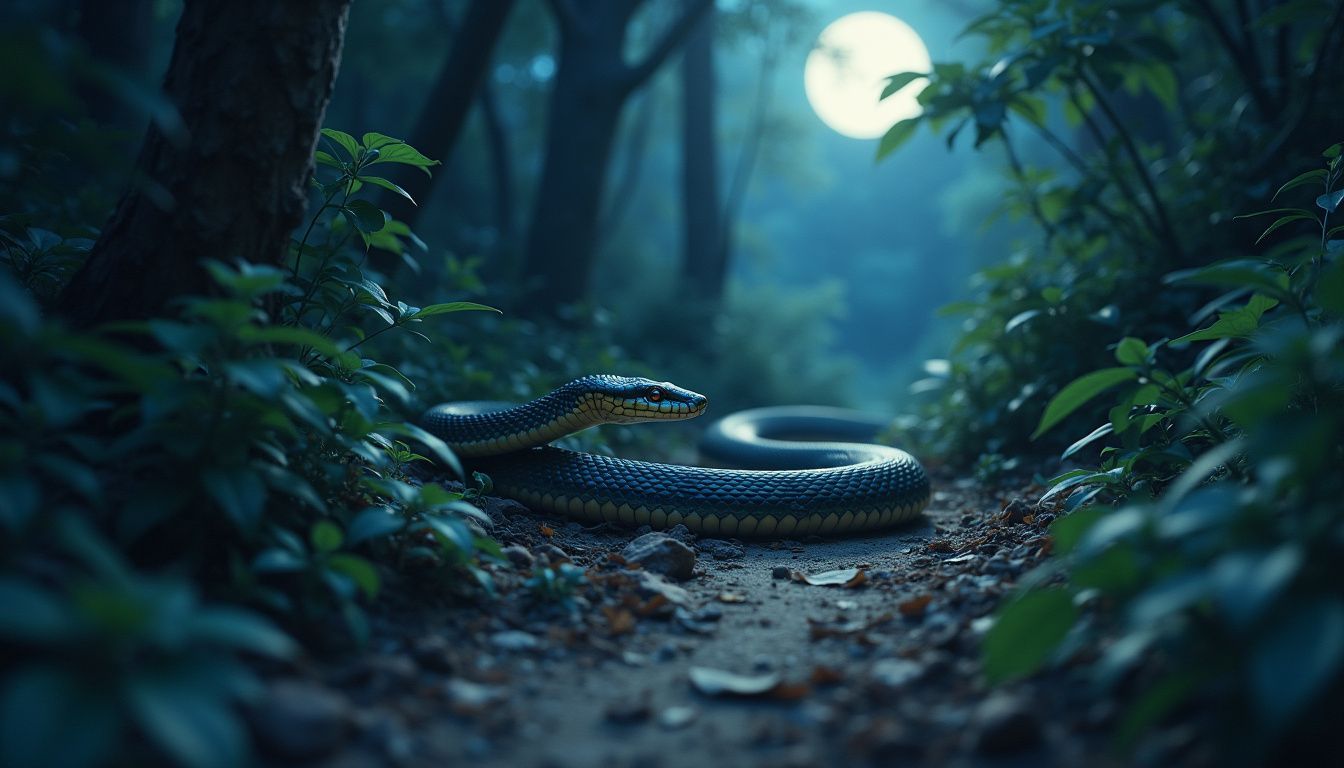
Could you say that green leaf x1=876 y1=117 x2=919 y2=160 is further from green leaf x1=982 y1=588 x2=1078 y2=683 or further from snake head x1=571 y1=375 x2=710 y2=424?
green leaf x1=982 y1=588 x2=1078 y2=683

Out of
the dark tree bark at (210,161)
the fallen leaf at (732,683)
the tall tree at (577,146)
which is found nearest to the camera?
the fallen leaf at (732,683)

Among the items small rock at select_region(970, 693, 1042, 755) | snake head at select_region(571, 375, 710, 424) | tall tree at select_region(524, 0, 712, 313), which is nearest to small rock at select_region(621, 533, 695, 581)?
snake head at select_region(571, 375, 710, 424)

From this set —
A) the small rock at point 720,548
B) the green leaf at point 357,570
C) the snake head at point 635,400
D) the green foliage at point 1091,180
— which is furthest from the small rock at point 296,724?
the green foliage at point 1091,180

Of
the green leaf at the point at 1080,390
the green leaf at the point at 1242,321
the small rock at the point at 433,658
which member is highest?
the green leaf at the point at 1242,321

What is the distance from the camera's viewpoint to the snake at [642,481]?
15.1 feet

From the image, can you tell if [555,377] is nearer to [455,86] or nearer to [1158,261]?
[455,86]

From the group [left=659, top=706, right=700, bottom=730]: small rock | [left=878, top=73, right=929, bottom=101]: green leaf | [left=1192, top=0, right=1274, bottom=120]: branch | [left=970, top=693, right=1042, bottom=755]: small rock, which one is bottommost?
[left=659, top=706, right=700, bottom=730]: small rock

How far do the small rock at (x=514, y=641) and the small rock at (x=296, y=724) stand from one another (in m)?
0.83

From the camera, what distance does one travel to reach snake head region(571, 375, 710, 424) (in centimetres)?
479

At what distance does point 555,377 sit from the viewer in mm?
7168

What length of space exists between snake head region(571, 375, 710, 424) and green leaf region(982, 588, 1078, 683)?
2963 mm

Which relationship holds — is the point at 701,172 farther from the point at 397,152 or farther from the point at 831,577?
the point at 831,577

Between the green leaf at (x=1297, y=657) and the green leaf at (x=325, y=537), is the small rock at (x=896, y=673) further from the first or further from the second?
the green leaf at (x=325, y=537)

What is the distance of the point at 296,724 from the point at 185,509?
1.04m
